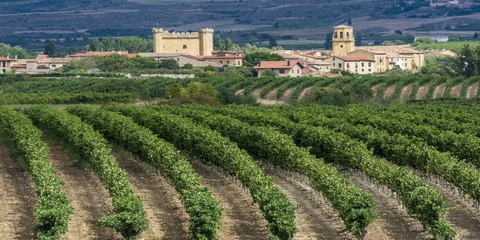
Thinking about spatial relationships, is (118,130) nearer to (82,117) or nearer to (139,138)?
(139,138)

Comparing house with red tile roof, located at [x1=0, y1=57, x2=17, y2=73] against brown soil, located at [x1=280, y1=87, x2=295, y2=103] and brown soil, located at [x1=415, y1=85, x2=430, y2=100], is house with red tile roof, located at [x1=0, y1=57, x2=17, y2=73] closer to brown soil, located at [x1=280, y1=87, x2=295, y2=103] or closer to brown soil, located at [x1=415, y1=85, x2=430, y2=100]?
brown soil, located at [x1=280, y1=87, x2=295, y2=103]

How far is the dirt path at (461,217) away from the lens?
1298 inches

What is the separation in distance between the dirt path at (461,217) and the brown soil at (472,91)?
54469 millimetres

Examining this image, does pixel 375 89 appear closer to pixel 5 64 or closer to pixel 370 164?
pixel 370 164

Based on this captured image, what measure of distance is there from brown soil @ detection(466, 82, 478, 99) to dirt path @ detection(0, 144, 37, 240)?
52.0 meters

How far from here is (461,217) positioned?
34938 mm

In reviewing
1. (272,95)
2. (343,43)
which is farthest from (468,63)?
(343,43)

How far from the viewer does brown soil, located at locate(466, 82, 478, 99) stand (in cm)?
9259

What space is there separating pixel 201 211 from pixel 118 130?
20.3 metres

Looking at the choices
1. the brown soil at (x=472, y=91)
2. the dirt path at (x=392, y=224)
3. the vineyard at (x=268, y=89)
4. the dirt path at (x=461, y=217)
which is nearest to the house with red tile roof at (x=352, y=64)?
the vineyard at (x=268, y=89)

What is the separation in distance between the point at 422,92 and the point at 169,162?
58497 millimetres

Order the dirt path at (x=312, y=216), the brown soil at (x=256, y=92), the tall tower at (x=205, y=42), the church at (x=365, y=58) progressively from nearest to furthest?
the dirt path at (x=312, y=216), the brown soil at (x=256, y=92), the church at (x=365, y=58), the tall tower at (x=205, y=42)

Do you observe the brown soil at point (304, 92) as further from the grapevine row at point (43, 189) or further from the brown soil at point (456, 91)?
the grapevine row at point (43, 189)

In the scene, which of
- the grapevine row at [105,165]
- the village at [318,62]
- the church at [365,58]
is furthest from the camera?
the church at [365,58]
